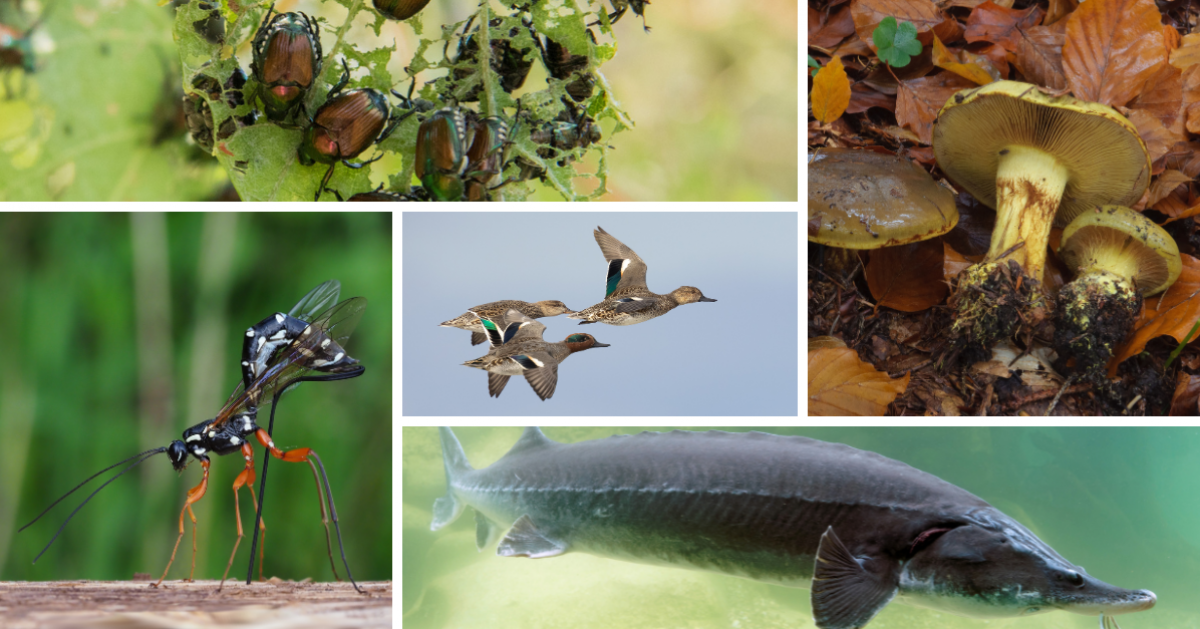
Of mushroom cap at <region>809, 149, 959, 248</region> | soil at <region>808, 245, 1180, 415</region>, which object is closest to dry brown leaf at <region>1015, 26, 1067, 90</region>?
mushroom cap at <region>809, 149, 959, 248</region>

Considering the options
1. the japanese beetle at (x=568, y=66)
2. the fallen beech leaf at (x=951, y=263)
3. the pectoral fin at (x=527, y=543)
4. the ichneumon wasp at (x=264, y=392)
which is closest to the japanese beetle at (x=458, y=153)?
the japanese beetle at (x=568, y=66)

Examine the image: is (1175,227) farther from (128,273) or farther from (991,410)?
(128,273)

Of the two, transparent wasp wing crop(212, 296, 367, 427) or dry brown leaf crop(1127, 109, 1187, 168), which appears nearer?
transparent wasp wing crop(212, 296, 367, 427)

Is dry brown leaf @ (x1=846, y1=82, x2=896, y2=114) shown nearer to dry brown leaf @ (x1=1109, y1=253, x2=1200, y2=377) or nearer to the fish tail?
dry brown leaf @ (x1=1109, y1=253, x2=1200, y2=377)

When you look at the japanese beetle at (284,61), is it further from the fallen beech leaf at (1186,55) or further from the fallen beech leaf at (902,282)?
the fallen beech leaf at (1186,55)

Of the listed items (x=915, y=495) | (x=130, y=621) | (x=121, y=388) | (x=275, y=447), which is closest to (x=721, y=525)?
(x=915, y=495)

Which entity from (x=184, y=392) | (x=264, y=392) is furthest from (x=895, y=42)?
(x=184, y=392)
